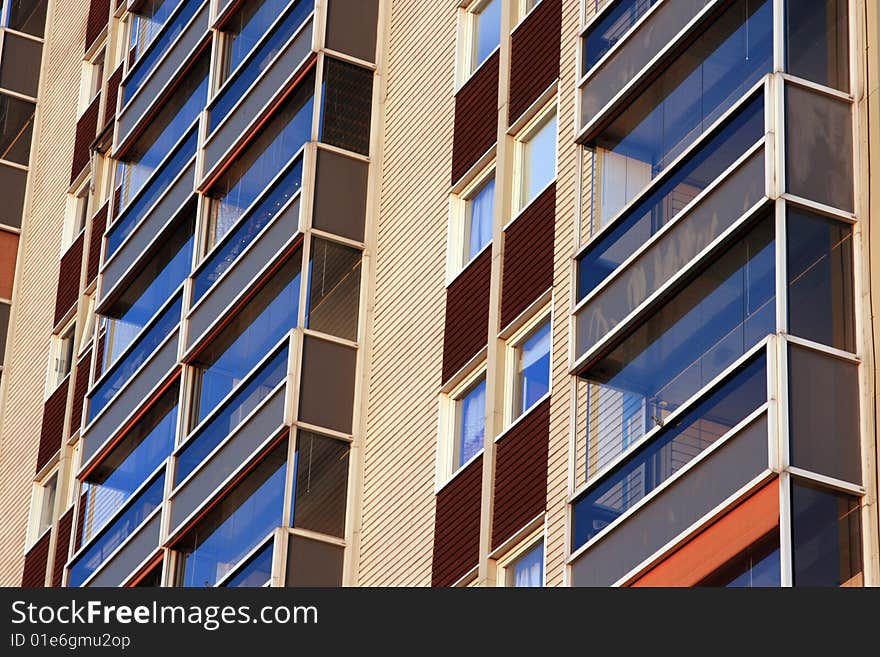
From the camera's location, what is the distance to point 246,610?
1906 cm

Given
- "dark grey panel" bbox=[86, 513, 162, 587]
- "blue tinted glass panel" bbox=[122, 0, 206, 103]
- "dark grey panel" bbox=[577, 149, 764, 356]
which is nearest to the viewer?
"dark grey panel" bbox=[577, 149, 764, 356]

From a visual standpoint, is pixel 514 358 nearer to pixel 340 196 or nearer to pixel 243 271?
pixel 340 196

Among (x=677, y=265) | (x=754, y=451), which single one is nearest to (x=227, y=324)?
(x=677, y=265)

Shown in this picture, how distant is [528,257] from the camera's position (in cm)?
2647

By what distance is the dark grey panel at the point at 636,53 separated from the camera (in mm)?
22703

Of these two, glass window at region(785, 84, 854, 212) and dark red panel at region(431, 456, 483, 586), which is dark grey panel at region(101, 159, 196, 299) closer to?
dark red panel at region(431, 456, 483, 586)

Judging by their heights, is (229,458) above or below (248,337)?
below

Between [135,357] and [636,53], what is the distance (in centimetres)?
1473

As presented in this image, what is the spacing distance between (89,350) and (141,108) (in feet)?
15.3

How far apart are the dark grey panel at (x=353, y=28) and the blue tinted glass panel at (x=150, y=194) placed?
4675 mm

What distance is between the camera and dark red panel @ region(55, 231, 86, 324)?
4259 centimetres

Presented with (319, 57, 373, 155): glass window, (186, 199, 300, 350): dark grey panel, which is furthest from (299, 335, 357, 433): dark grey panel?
(319, 57, 373, 155): glass window

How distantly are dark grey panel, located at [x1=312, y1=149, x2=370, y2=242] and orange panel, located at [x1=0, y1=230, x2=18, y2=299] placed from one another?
56.9ft

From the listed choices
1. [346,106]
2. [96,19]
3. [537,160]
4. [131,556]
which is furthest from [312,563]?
[96,19]
